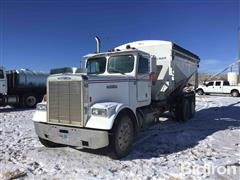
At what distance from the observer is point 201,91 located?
30.4m

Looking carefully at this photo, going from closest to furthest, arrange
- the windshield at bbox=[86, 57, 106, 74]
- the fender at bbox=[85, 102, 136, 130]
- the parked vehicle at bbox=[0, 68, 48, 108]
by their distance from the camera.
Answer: the fender at bbox=[85, 102, 136, 130] → the windshield at bbox=[86, 57, 106, 74] → the parked vehicle at bbox=[0, 68, 48, 108]

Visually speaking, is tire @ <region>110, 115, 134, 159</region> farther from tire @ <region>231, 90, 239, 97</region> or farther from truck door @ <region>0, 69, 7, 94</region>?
tire @ <region>231, 90, 239, 97</region>

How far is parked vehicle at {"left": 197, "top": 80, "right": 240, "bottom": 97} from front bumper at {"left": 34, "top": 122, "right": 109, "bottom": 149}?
26.6 m

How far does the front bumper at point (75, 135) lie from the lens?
5.41 m

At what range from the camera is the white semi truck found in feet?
18.1

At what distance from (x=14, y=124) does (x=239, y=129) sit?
9029 millimetres

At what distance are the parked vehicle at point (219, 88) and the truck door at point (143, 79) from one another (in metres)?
23.9

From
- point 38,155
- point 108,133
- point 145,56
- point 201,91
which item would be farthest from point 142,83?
point 201,91

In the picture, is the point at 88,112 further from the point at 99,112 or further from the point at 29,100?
the point at 29,100

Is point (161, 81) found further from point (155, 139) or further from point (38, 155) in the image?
point (38, 155)

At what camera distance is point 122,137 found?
592 cm

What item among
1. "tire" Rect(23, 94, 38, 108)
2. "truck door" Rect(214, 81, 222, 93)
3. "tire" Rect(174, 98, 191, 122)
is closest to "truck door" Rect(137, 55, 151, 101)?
"tire" Rect(174, 98, 191, 122)

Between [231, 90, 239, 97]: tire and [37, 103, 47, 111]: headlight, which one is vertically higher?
[37, 103, 47, 111]: headlight

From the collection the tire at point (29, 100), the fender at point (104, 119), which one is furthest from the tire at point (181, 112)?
the tire at point (29, 100)
